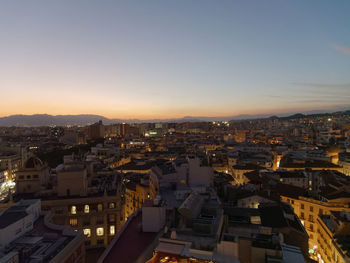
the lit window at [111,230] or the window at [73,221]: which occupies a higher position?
the window at [73,221]

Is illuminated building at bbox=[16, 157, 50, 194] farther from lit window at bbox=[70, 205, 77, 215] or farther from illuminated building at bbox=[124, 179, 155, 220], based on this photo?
illuminated building at bbox=[124, 179, 155, 220]

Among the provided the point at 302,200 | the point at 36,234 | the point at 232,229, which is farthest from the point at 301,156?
the point at 36,234

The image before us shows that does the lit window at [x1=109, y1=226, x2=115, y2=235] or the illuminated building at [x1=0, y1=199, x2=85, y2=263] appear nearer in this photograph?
the illuminated building at [x1=0, y1=199, x2=85, y2=263]

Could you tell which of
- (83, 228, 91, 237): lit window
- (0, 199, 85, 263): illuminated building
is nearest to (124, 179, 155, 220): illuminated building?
(83, 228, 91, 237): lit window

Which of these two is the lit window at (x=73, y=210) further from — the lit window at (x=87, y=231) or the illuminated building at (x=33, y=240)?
the illuminated building at (x=33, y=240)

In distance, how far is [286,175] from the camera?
108ft

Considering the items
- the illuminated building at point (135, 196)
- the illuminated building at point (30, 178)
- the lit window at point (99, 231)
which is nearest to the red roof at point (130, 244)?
the lit window at point (99, 231)

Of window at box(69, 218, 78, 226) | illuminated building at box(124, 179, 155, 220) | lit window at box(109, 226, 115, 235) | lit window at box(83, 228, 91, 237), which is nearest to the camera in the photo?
window at box(69, 218, 78, 226)

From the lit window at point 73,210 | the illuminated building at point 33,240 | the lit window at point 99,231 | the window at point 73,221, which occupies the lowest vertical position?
the lit window at point 99,231

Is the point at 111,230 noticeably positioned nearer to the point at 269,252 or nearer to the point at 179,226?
the point at 179,226

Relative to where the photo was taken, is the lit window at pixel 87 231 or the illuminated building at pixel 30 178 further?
the illuminated building at pixel 30 178

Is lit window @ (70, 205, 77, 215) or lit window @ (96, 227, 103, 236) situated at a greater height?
lit window @ (70, 205, 77, 215)

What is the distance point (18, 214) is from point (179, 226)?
31.8ft

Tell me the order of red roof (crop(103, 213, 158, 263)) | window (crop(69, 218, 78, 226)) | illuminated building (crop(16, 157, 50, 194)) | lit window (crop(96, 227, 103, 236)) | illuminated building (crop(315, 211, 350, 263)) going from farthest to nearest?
illuminated building (crop(16, 157, 50, 194)), lit window (crop(96, 227, 103, 236)), window (crop(69, 218, 78, 226)), illuminated building (crop(315, 211, 350, 263)), red roof (crop(103, 213, 158, 263))
